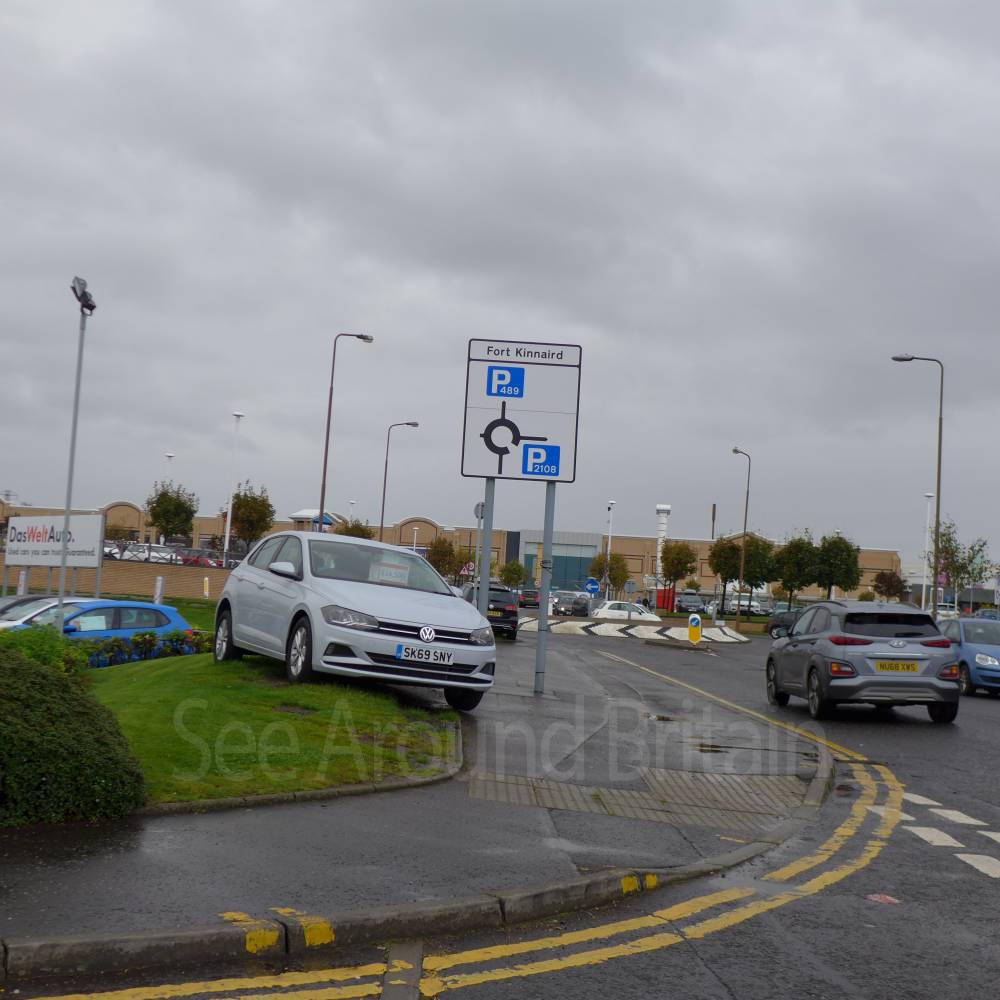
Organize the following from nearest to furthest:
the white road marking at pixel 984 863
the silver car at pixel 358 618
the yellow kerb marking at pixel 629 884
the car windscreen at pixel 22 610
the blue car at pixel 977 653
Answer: the yellow kerb marking at pixel 629 884 < the white road marking at pixel 984 863 < the silver car at pixel 358 618 < the car windscreen at pixel 22 610 < the blue car at pixel 977 653

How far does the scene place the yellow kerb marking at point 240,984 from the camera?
13.7 feet

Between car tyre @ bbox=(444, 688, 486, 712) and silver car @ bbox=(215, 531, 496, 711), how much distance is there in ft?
0.04

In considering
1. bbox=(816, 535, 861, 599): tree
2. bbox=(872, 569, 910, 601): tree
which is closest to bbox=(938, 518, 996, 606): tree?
bbox=(816, 535, 861, 599): tree

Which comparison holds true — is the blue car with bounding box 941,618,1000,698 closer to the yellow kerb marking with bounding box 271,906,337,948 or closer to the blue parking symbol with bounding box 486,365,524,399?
the blue parking symbol with bounding box 486,365,524,399

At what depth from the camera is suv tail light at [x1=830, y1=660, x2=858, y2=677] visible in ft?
49.3

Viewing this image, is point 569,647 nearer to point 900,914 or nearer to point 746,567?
point 900,914

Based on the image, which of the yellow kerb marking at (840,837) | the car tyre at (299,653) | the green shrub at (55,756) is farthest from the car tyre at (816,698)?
the green shrub at (55,756)

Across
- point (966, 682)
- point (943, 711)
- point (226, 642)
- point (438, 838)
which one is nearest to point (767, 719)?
point (943, 711)

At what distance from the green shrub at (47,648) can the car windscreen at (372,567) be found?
2.81 m

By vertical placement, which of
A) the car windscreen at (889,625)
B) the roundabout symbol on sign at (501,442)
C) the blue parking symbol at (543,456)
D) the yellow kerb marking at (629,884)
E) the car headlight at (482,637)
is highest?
the roundabout symbol on sign at (501,442)

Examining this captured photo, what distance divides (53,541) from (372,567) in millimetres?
16655

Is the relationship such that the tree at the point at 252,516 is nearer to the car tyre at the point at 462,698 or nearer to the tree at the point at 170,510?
the tree at the point at 170,510

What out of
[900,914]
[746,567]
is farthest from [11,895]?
[746,567]

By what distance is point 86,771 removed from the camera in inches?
251
